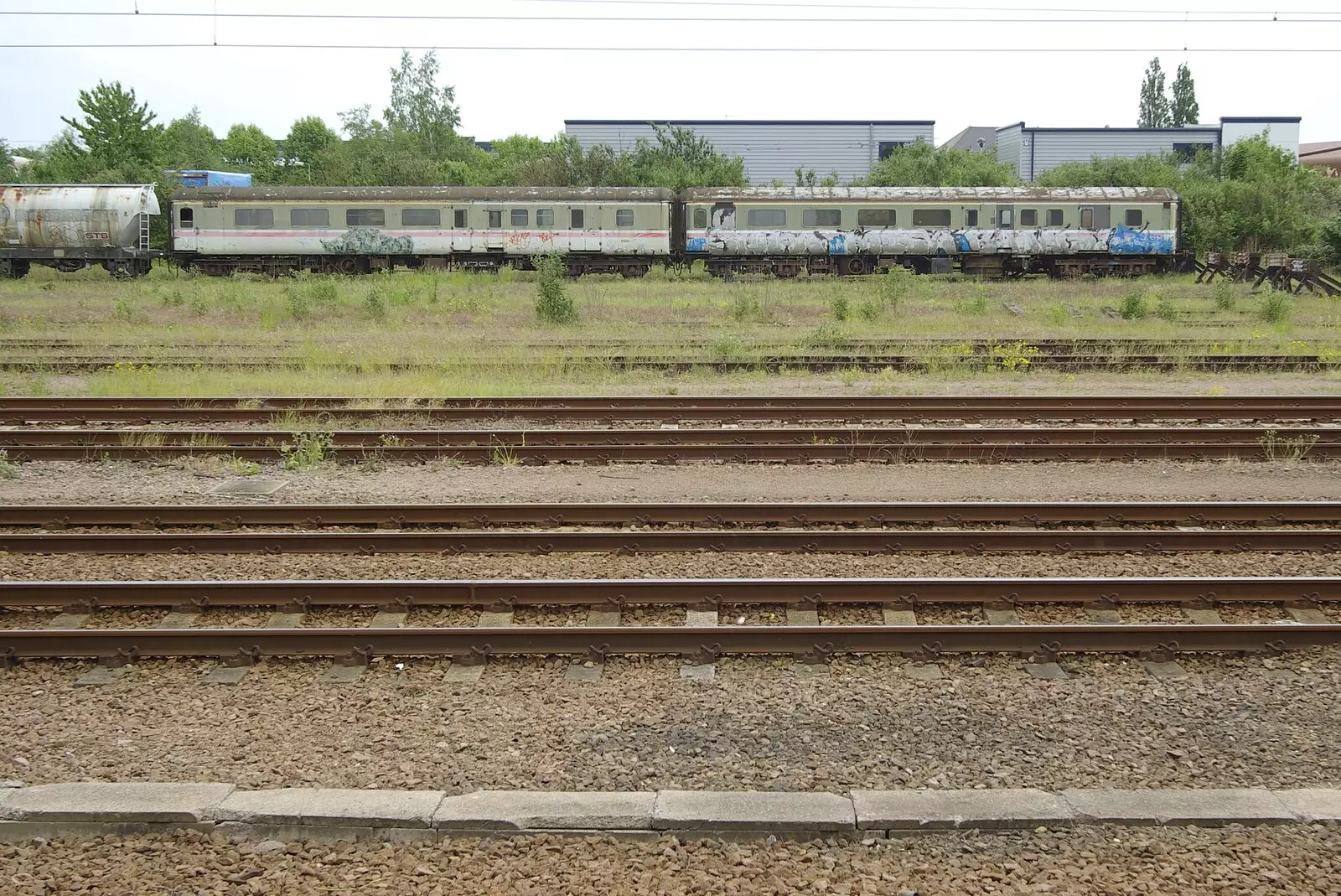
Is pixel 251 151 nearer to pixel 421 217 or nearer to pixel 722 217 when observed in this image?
pixel 421 217

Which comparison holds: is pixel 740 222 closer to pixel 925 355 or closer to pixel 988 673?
pixel 925 355

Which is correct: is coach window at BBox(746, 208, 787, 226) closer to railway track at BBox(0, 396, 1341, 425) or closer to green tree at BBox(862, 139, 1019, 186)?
railway track at BBox(0, 396, 1341, 425)

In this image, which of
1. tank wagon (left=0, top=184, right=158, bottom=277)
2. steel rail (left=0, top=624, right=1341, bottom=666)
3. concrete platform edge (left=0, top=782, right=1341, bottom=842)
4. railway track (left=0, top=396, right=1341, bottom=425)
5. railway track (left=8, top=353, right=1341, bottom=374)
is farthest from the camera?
tank wagon (left=0, top=184, right=158, bottom=277)

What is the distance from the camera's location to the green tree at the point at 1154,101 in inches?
3720

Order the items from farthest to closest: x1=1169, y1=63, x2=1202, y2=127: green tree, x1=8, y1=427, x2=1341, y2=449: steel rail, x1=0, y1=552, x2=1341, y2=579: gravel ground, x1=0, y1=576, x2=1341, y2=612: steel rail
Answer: x1=1169, y1=63, x2=1202, y2=127: green tree, x1=8, y1=427, x2=1341, y2=449: steel rail, x1=0, y1=552, x2=1341, y2=579: gravel ground, x1=0, y1=576, x2=1341, y2=612: steel rail

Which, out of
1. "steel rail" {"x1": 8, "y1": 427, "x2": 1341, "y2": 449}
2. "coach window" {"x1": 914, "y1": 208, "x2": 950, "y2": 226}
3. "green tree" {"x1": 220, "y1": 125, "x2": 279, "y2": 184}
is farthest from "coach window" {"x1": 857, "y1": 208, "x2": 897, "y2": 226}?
"green tree" {"x1": 220, "y1": 125, "x2": 279, "y2": 184}

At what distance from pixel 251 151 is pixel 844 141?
137ft

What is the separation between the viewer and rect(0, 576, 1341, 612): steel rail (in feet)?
22.2

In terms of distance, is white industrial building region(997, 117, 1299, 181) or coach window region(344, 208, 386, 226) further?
white industrial building region(997, 117, 1299, 181)

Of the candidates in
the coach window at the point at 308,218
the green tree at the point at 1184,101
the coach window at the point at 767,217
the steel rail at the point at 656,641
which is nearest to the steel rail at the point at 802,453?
the steel rail at the point at 656,641

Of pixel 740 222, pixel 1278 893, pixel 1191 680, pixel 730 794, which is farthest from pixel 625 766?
pixel 740 222

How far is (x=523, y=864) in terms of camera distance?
13.5 ft

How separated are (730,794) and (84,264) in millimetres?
36442

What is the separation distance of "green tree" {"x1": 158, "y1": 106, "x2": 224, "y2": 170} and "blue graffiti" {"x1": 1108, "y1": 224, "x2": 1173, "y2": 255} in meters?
43.5
